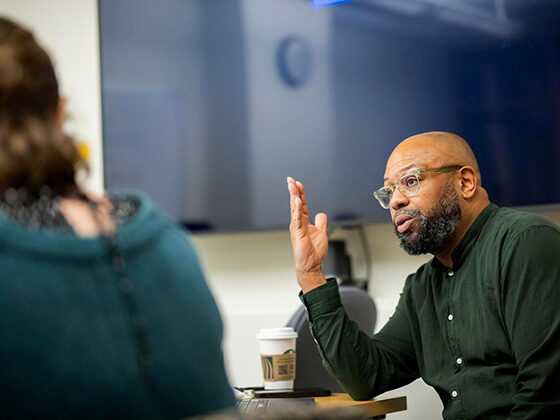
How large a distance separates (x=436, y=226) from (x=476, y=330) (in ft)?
1.09

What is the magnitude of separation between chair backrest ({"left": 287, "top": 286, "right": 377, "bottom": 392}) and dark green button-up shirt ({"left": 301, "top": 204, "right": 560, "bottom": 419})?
6.7 inches

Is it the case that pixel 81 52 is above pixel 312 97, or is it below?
above

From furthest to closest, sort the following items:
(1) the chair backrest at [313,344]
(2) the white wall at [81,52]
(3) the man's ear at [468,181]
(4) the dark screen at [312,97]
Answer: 1. (2) the white wall at [81,52]
2. (4) the dark screen at [312,97]
3. (1) the chair backrest at [313,344]
4. (3) the man's ear at [468,181]

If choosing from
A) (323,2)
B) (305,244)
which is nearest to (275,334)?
(305,244)

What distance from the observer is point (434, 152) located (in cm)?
237

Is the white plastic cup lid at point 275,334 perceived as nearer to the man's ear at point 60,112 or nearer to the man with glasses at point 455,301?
the man with glasses at point 455,301

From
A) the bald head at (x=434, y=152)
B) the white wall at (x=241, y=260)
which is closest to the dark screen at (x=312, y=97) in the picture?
the white wall at (x=241, y=260)

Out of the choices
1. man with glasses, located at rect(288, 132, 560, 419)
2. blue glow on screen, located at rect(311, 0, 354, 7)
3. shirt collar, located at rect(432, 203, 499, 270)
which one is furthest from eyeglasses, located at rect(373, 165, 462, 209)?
blue glow on screen, located at rect(311, 0, 354, 7)

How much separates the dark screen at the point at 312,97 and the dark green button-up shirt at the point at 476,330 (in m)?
0.75

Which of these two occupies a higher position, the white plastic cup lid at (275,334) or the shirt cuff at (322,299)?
the shirt cuff at (322,299)

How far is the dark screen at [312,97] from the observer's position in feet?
9.47

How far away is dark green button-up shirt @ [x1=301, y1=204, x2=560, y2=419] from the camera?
1.91 m

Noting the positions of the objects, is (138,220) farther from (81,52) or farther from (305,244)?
(81,52)

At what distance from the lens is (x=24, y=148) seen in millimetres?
1032
